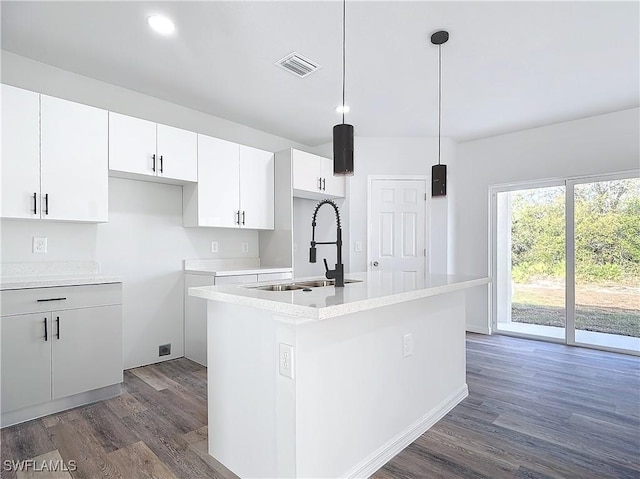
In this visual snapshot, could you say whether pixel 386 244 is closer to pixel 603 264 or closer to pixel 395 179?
pixel 395 179

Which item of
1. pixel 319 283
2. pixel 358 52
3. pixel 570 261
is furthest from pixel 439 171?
pixel 570 261

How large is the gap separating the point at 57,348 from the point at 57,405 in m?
0.40

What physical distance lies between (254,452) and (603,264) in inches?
167

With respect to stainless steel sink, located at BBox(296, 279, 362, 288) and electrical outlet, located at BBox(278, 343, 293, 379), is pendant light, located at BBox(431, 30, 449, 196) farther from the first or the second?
electrical outlet, located at BBox(278, 343, 293, 379)

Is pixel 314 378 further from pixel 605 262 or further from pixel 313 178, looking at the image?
pixel 605 262

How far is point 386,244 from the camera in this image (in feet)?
15.9

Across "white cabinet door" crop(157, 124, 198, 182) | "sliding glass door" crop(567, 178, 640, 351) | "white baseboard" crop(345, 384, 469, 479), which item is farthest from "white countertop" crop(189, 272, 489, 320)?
"sliding glass door" crop(567, 178, 640, 351)

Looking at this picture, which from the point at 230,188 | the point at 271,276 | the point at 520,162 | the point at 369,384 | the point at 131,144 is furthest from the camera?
the point at 520,162

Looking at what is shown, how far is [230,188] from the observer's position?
12.4 feet

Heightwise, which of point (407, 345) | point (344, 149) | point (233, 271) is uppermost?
point (344, 149)

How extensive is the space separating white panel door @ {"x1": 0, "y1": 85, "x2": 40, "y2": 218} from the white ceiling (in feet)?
1.54

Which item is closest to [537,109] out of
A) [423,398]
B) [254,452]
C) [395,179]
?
[395,179]

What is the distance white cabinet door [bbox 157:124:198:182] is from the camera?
3258mm

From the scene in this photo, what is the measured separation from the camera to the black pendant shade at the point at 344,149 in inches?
81.2
